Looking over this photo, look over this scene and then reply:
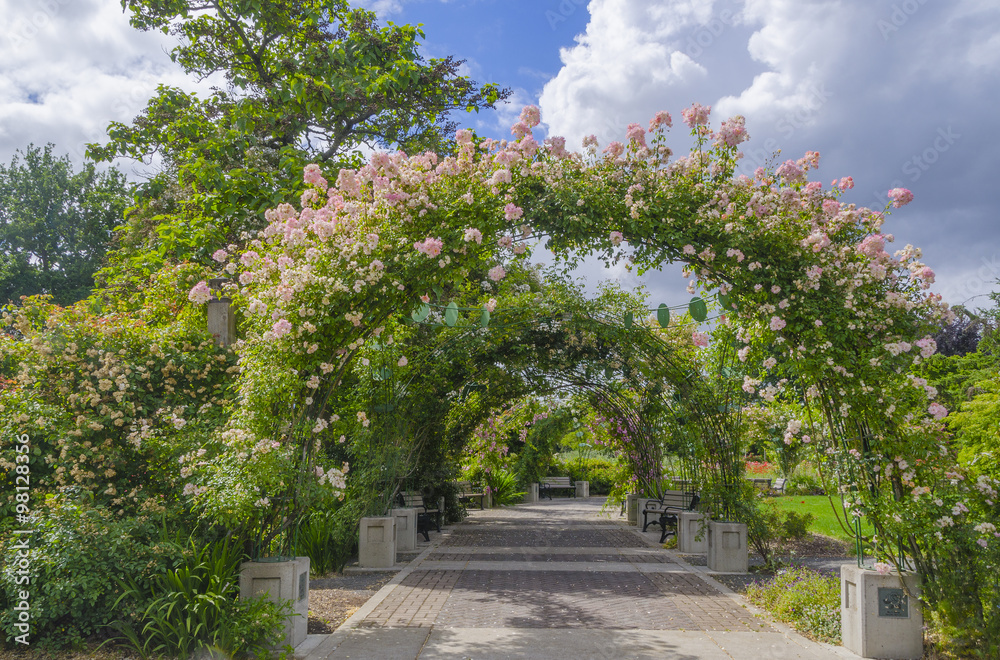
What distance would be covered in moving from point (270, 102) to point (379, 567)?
27.2ft

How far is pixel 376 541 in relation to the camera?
8.96m

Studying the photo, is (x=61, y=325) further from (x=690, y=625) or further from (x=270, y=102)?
(x=270, y=102)

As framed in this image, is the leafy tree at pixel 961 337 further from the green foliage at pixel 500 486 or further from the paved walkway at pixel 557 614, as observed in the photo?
the paved walkway at pixel 557 614

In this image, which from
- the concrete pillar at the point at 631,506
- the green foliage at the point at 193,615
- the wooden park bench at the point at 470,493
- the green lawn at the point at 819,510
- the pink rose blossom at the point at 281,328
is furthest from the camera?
the wooden park bench at the point at 470,493

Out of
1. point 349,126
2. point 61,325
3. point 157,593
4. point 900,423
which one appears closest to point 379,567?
point 157,593

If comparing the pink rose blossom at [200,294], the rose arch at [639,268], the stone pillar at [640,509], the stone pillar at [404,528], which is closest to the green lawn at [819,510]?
the stone pillar at [640,509]

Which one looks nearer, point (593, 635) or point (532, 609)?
point (593, 635)

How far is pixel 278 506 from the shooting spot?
538 centimetres

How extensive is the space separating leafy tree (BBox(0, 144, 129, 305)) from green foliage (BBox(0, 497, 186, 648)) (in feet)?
93.5

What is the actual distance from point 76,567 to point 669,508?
32.0 feet

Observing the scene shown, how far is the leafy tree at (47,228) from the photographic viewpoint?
29484 millimetres

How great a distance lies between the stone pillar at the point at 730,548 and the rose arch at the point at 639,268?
10.5 ft

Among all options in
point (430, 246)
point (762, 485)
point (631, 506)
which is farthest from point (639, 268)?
A: point (631, 506)

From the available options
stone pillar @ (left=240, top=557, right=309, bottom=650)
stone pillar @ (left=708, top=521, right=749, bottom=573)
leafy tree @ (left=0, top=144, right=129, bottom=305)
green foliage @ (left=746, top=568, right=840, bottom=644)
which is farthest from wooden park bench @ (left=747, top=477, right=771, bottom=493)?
leafy tree @ (left=0, top=144, right=129, bottom=305)
